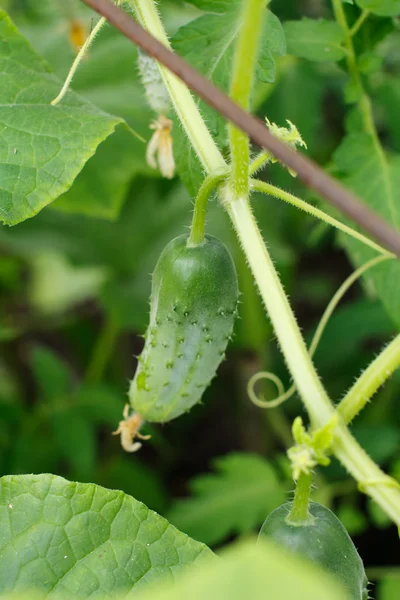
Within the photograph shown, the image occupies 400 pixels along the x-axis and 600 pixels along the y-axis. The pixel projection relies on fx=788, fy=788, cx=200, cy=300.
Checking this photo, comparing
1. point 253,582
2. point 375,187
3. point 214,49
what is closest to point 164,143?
point 214,49

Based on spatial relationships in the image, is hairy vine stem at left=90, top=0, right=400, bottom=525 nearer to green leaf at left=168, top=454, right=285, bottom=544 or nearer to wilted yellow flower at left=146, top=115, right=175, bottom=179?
wilted yellow flower at left=146, top=115, right=175, bottom=179

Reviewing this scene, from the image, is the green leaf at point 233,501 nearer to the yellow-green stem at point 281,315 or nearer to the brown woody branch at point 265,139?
the yellow-green stem at point 281,315

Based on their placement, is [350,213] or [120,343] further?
[120,343]

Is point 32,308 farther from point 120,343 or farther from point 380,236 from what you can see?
point 380,236

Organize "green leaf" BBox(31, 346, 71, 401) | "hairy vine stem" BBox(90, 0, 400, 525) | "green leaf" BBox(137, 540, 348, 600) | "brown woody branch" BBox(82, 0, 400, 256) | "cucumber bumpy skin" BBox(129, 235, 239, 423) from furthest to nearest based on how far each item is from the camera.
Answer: "green leaf" BBox(31, 346, 71, 401) → "cucumber bumpy skin" BBox(129, 235, 239, 423) → "hairy vine stem" BBox(90, 0, 400, 525) → "brown woody branch" BBox(82, 0, 400, 256) → "green leaf" BBox(137, 540, 348, 600)

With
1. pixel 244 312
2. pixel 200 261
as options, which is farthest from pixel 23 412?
pixel 200 261

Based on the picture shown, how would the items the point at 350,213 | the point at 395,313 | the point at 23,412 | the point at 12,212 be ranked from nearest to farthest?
the point at 350,213
the point at 12,212
the point at 395,313
the point at 23,412

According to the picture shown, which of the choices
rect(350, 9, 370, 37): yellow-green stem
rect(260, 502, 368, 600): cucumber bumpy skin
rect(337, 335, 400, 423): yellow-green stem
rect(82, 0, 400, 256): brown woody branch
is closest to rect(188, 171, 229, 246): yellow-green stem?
rect(82, 0, 400, 256): brown woody branch
